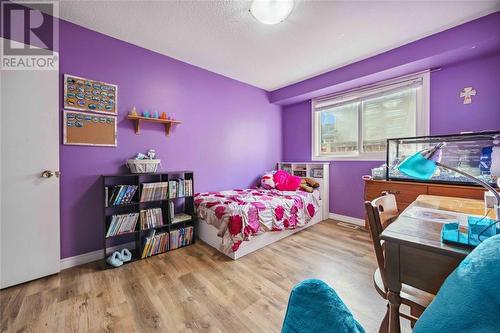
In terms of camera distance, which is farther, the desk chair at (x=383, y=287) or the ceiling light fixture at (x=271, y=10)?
the ceiling light fixture at (x=271, y=10)

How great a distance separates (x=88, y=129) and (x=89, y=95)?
0.36 metres

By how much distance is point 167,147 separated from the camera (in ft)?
8.80

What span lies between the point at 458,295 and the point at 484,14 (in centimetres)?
285

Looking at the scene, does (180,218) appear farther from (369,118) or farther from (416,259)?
(369,118)

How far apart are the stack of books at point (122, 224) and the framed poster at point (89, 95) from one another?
3.77 ft

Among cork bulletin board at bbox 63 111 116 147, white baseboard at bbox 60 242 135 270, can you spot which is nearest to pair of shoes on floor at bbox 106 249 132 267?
white baseboard at bbox 60 242 135 270

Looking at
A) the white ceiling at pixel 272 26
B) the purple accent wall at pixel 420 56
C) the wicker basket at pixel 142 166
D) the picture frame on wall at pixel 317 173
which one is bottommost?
the picture frame on wall at pixel 317 173

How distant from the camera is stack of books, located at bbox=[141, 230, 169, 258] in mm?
2182

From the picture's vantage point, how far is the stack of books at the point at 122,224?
2.03 metres

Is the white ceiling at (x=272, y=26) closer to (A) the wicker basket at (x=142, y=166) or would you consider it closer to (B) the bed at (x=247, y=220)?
(A) the wicker basket at (x=142, y=166)

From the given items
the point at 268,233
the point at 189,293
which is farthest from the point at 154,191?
the point at 268,233

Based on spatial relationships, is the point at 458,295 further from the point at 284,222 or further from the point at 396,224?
the point at 284,222

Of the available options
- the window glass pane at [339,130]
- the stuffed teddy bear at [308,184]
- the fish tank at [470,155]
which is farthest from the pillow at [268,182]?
the fish tank at [470,155]

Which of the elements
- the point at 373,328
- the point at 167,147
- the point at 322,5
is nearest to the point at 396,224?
the point at 373,328
